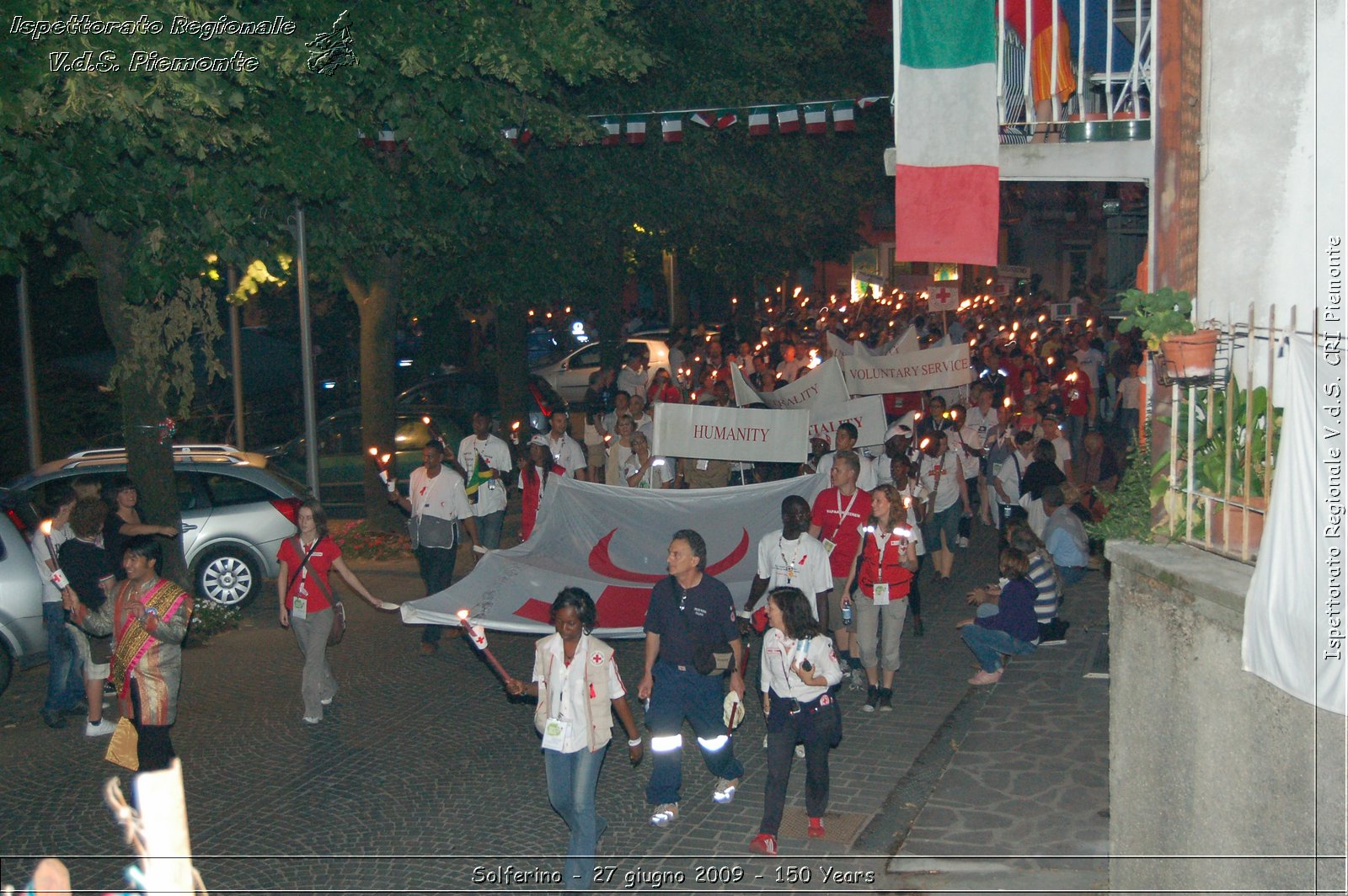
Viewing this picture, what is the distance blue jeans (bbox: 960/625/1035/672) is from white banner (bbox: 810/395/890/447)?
4178mm

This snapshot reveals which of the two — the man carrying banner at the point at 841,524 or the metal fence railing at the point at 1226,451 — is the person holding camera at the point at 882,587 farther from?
the metal fence railing at the point at 1226,451

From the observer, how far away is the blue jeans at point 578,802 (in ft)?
22.5

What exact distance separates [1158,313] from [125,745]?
629 cm

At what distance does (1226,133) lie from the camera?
6770 millimetres

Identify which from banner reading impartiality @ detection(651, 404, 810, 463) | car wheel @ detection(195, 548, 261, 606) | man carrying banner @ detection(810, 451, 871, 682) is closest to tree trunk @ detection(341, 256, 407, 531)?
car wheel @ detection(195, 548, 261, 606)

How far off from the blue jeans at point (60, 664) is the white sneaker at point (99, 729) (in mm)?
330

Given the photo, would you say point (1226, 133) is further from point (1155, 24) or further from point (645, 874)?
point (645, 874)

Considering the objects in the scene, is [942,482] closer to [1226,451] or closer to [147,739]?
[1226,451]

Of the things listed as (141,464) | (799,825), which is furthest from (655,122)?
(799,825)

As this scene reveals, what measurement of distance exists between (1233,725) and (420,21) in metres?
8.22

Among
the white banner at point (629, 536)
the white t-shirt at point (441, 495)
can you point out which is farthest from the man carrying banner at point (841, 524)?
the white t-shirt at point (441, 495)

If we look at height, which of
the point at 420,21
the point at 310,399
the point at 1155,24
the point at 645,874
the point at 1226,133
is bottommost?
the point at 645,874

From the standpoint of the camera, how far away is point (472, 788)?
8.41 m

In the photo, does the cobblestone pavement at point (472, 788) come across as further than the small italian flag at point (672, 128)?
No
